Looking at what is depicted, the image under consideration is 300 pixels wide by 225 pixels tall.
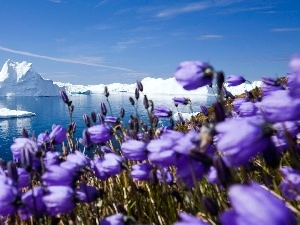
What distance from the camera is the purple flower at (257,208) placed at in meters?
0.85

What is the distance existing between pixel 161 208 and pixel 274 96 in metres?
2.07

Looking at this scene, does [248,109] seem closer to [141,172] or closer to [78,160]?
[141,172]

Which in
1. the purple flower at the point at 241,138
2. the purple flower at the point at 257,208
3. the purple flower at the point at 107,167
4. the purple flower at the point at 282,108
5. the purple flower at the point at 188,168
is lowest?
the purple flower at the point at 107,167

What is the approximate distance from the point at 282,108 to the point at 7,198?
1437 millimetres

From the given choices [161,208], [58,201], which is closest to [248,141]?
[58,201]

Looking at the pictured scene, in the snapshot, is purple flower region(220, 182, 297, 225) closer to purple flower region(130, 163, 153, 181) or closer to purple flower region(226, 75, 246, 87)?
purple flower region(130, 163, 153, 181)

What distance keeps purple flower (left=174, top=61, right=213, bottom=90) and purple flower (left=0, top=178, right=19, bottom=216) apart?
1.04 m

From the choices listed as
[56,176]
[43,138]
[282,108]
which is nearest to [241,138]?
[282,108]

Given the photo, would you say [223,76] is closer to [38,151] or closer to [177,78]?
[177,78]

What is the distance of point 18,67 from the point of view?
452ft

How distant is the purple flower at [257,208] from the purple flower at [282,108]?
1.62ft

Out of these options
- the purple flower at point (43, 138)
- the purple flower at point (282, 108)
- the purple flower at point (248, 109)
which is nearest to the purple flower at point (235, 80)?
the purple flower at point (248, 109)

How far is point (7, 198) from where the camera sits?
1.99m

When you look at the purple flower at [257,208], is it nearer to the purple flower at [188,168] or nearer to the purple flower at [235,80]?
the purple flower at [188,168]
